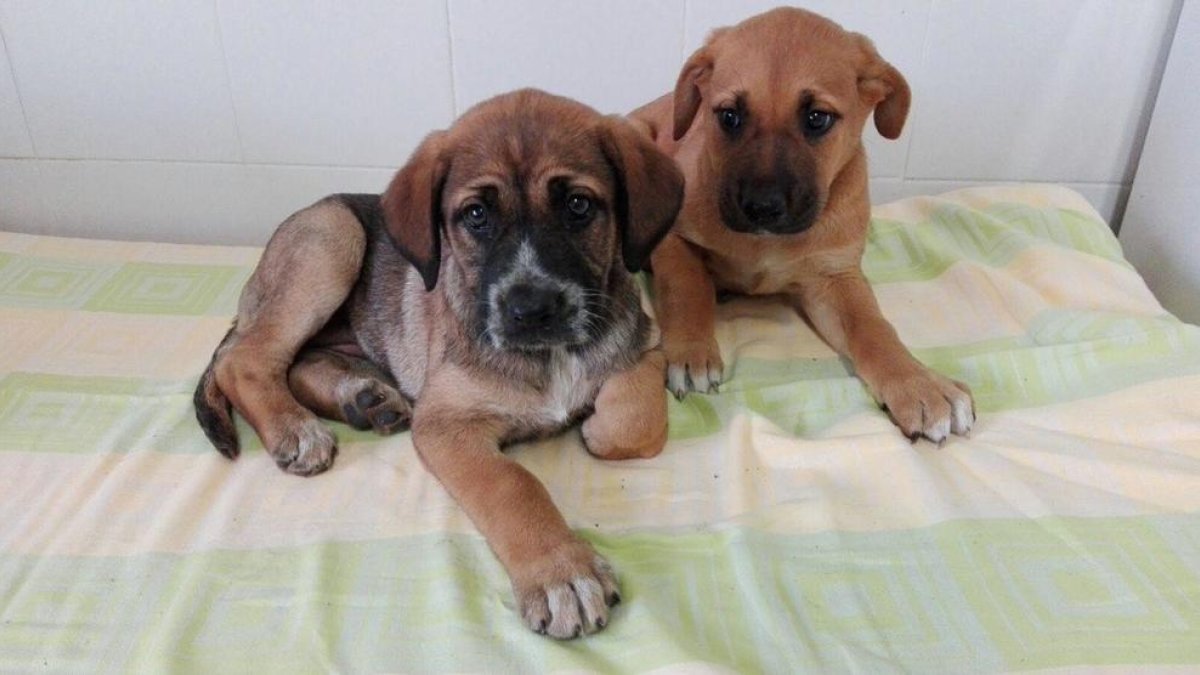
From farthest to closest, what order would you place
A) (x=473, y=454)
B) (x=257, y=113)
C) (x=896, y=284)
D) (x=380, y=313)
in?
(x=257, y=113), (x=896, y=284), (x=380, y=313), (x=473, y=454)

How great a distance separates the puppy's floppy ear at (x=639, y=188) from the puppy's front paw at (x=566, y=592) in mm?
751

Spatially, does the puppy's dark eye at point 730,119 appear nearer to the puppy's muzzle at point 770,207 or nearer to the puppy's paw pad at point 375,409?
the puppy's muzzle at point 770,207

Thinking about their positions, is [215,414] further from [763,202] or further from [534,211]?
[763,202]

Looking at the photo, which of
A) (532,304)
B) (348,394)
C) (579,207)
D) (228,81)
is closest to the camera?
(532,304)

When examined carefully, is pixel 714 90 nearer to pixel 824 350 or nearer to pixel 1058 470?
pixel 824 350

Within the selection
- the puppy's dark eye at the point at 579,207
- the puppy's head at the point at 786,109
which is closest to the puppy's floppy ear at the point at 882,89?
the puppy's head at the point at 786,109

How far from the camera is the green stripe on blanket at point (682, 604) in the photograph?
158 centimetres

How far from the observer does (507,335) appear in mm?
1944

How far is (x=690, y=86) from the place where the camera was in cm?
264

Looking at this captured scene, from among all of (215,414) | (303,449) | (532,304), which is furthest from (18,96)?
(532,304)

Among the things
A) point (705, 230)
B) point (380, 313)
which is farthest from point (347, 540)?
point (705, 230)

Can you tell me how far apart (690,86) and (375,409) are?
134 centimetres

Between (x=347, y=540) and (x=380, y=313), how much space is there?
901mm

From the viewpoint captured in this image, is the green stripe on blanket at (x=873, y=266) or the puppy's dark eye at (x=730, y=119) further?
the green stripe on blanket at (x=873, y=266)
